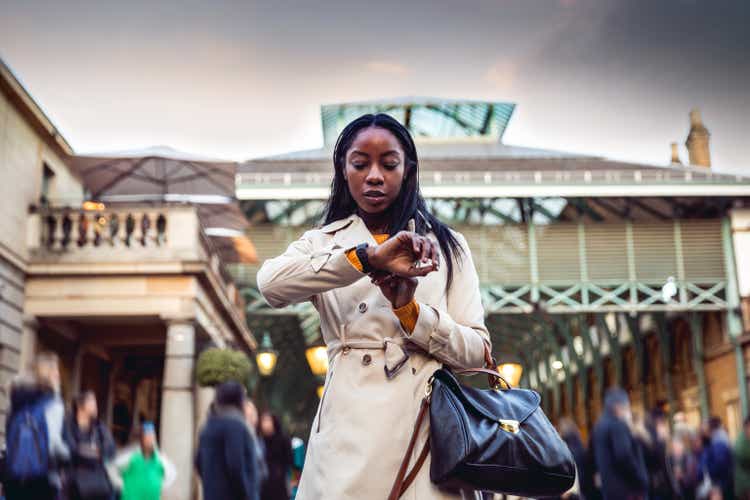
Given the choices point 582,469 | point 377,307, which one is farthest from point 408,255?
point 582,469

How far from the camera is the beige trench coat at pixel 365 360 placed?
238 cm

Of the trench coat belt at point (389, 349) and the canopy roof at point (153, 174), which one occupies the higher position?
the canopy roof at point (153, 174)

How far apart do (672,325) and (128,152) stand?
806 inches

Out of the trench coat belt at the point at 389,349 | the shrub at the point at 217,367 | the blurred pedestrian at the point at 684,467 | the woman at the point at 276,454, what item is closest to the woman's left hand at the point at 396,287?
the trench coat belt at the point at 389,349

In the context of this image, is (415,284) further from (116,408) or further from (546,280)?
(546,280)

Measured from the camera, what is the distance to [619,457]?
955cm

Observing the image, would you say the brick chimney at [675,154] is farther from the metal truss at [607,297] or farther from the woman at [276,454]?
the woman at [276,454]

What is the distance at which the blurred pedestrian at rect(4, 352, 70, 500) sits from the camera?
22.5 ft

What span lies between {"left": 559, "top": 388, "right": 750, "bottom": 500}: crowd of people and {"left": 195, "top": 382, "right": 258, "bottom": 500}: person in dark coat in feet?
11.0

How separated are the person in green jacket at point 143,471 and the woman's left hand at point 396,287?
8578 mm

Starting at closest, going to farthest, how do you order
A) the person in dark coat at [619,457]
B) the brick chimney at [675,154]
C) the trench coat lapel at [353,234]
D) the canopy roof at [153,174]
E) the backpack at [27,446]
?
the trench coat lapel at [353,234] < the backpack at [27,446] < the person in dark coat at [619,457] < the canopy roof at [153,174] < the brick chimney at [675,154]

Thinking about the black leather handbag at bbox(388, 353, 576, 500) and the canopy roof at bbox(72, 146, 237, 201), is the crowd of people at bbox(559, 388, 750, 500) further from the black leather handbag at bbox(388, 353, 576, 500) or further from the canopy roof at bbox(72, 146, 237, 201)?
the canopy roof at bbox(72, 146, 237, 201)

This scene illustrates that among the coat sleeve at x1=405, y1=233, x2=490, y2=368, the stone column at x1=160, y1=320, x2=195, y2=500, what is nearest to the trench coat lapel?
the coat sleeve at x1=405, y1=233, x2=490, y2=368

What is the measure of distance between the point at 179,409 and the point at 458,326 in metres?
15.2
